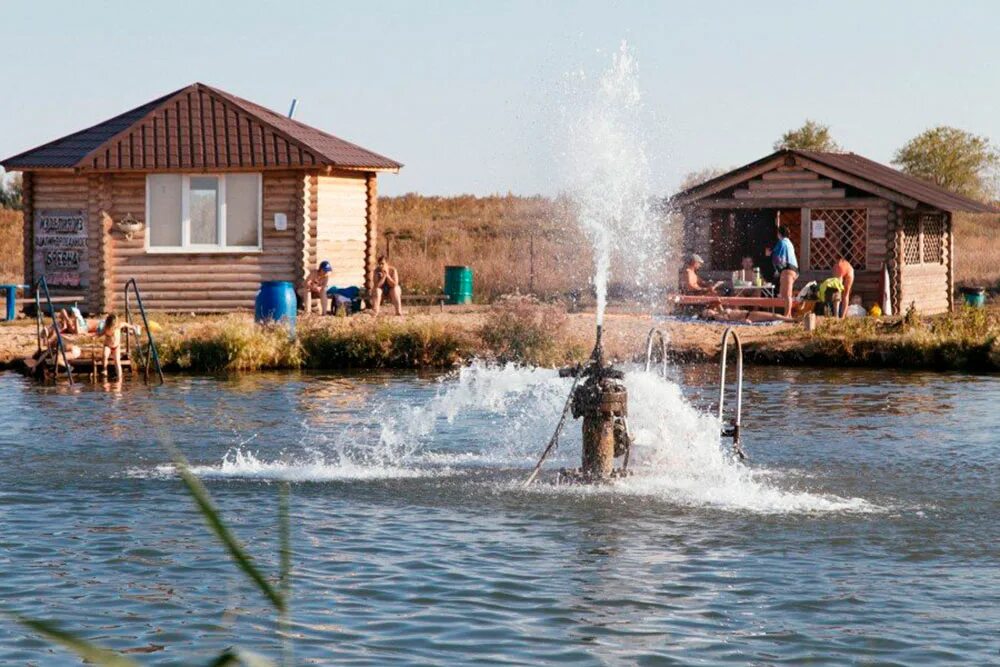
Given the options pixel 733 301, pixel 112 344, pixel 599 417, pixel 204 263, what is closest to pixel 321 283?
pixel 204 263

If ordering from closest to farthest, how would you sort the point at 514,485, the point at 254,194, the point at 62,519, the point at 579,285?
the point at 62,519, the point at 514,485, the point at 254,194, the point at 579,285

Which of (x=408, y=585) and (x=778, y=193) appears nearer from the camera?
(x=408, y=585)

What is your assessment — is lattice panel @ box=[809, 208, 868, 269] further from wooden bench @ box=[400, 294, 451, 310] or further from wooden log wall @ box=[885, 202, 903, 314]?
wooden bench @ box=[400, 294, 451, 310]

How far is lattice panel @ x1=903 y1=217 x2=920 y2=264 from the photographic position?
31609mm

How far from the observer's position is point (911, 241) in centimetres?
3212

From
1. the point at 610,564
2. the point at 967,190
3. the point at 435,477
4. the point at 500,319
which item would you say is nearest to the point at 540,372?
the point at 500,319

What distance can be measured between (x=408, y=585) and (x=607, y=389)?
312 cm

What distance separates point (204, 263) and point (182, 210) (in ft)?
3.60

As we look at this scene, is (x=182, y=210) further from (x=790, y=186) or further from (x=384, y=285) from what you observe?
(x=790, y=186)

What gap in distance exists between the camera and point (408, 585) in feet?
32.6

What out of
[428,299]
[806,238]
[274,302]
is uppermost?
[806,238]

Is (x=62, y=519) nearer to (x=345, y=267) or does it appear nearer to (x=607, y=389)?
(x=607, y=389)

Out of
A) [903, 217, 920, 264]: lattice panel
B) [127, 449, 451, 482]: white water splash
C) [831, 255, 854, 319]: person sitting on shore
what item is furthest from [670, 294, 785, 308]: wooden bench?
[127, 449, 451, 482]: white water splash

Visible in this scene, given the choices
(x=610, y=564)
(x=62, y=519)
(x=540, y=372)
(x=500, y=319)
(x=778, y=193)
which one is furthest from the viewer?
(x=778, y=193)
